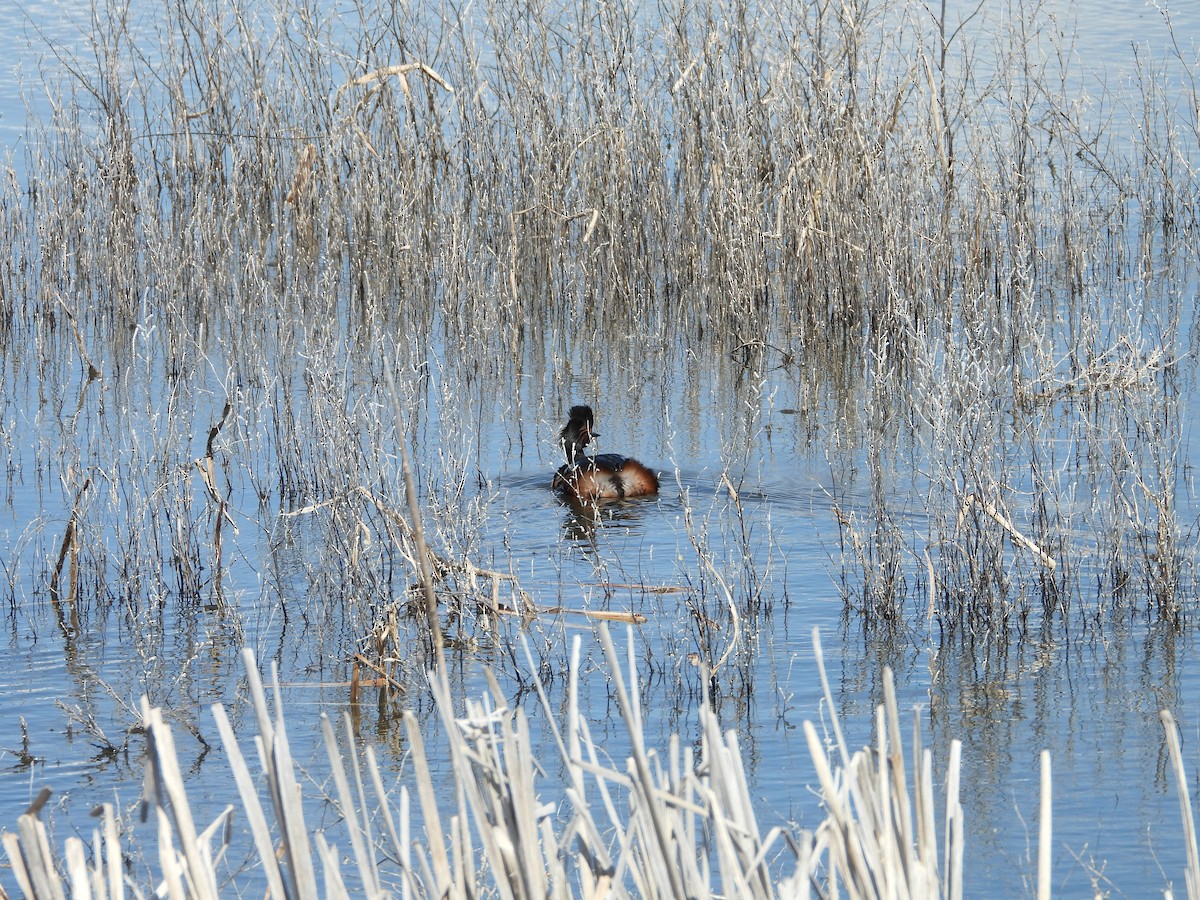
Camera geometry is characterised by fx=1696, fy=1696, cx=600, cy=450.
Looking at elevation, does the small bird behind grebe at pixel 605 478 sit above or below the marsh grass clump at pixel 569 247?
below

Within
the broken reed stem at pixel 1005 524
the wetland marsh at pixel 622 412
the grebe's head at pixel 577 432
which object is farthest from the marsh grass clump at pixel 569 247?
the broken reed stem at pixel 1005 524

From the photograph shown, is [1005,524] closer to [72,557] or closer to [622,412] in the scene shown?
[72,557]

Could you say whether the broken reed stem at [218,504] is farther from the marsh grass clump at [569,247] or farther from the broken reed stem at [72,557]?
the marsh grass clump at [569,247]

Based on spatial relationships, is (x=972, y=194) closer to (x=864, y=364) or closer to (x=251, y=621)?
(x=864, y=364)

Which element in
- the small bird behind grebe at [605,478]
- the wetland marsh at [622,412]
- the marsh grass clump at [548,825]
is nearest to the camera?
the marsh grass clump at [548,825]

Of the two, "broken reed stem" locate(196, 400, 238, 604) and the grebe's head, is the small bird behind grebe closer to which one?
the grebe's head

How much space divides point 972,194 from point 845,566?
6.31 meters

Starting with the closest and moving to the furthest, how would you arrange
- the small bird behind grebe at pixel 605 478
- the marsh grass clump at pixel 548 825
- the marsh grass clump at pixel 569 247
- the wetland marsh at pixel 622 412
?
the marsh grass clump at pixel 548 825, the wetland marsh at pixel 622 412, the small bird behind grebe at pixel 605 478, the marsh grass clump at pixel 569 247

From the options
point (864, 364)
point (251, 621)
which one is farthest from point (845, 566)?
point (864, 364)

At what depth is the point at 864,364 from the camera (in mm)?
11008

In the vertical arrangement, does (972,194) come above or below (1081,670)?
above

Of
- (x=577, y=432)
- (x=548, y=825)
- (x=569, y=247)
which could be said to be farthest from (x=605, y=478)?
(x=548, y=825)

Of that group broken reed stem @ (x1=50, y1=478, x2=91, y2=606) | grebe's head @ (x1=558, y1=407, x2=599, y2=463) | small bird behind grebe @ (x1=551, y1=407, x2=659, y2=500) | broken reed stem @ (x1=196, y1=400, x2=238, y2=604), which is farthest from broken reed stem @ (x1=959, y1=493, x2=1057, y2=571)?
broken reed stem @ (x1=50, y1=478, x2=91, y2=606)

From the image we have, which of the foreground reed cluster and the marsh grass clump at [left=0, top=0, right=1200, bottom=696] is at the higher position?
the marsh grass clump at [left=0, top=0, right=1200, bottom=696]
